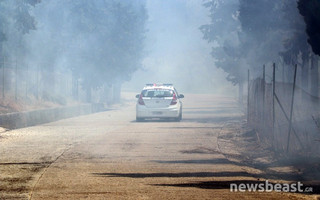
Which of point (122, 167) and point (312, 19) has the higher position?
point (312, 19)

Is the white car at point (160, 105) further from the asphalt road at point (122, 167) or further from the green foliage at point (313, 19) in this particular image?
the green foliage at point (313, 19)

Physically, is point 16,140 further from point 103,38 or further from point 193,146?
point 103,38

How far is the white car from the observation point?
31.2 metres

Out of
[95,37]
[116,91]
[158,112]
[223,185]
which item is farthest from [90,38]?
[223,185]

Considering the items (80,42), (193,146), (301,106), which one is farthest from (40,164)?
(80,42)

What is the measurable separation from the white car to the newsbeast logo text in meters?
19.6

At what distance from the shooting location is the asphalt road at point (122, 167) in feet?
34.7

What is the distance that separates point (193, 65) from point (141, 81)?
1037 inches

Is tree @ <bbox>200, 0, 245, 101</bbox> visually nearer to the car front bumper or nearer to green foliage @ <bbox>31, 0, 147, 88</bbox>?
green foliage @ <bbox>31, 0, 147, 88</bbox>

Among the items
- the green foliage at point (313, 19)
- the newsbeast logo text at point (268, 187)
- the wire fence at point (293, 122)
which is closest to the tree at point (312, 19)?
the green foliage at point (313, 19)

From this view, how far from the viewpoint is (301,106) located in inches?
711

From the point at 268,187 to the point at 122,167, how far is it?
3680 millimetres

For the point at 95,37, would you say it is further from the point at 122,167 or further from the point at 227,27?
the point at 122,167

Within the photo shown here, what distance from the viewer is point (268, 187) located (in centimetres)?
1119
